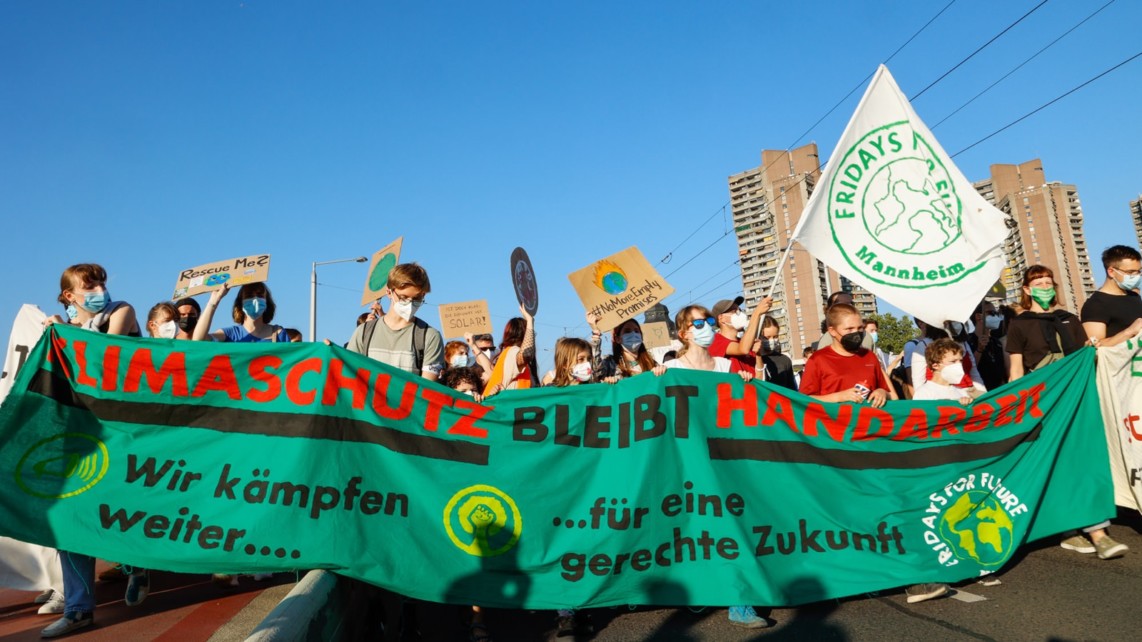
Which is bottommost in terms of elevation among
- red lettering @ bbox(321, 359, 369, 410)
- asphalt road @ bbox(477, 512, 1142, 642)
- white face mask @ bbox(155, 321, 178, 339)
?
asphalt road @ bbox(477, 512, 1142, 642)

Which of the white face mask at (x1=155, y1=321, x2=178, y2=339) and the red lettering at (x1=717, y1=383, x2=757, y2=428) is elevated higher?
the white face mask at (x1=155, y1=321, x2=178, y2=339)

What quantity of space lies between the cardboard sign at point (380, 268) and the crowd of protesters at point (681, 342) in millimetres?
1281

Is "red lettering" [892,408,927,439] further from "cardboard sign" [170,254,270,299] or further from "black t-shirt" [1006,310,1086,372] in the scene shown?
"cardboard sign" [170,254,270,299]

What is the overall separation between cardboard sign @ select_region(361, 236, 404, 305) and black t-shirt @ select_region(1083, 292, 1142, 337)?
5480 mm

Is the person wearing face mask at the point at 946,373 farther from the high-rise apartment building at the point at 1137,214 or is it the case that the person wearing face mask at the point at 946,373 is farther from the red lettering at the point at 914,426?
the high-rise apartment building at the point at 1137,214

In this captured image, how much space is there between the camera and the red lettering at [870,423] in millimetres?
4504

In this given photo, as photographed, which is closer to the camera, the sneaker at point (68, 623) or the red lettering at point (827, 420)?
the sneaker at point (68, 623)

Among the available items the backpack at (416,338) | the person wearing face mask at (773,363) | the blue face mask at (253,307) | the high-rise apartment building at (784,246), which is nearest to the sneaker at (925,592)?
the person wearing face mask at (773,363)

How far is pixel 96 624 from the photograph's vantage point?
12.4 feet

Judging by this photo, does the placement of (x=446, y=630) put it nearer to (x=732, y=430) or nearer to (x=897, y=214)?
(x=732, y=430)

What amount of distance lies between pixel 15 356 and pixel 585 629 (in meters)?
3.64

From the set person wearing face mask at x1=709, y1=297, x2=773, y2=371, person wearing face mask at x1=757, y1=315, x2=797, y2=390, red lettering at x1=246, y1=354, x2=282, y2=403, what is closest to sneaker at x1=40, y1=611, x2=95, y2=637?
red lettering at x1=246, y1=354, x2=282, y2=403

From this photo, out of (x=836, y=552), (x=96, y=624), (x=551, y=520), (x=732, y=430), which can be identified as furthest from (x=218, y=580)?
Result: (x=836, y=552)

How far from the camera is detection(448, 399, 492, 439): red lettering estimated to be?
13.4 feet
